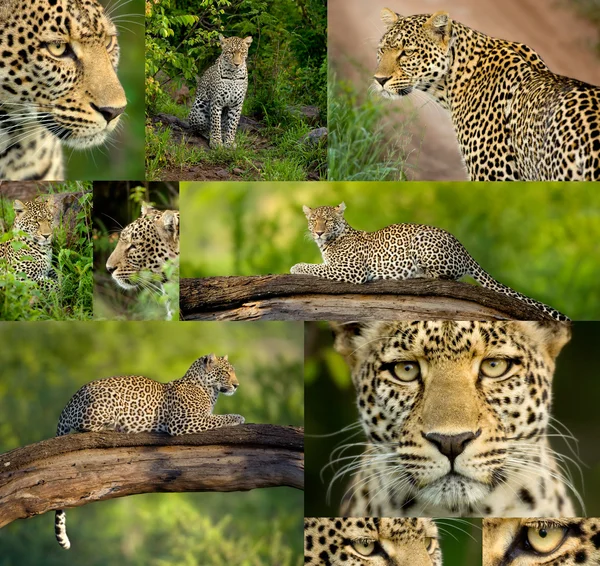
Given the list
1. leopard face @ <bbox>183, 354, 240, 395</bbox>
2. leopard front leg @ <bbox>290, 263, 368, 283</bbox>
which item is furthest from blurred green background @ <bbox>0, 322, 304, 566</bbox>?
leopard front leg @ <bbox>290, 263, 368, 283</bbox>

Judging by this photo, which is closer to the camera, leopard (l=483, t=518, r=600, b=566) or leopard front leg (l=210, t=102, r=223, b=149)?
leopard (l=483, t=518, r=600, b=566)

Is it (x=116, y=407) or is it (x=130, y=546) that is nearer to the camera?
(x=116, y=407)

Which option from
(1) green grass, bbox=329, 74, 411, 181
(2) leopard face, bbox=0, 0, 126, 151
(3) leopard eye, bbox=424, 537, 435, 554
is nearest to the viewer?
(2) leopard face, bbox=0, 0, 126, 151

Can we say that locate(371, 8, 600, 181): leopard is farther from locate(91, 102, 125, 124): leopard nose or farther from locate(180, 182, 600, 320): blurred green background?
locate(91, 102, 125, 124): leopard nose

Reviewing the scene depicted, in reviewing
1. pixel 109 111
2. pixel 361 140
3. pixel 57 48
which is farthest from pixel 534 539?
pixel 57 48

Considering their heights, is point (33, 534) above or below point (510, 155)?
below

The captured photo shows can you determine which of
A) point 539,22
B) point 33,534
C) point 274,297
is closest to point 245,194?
point 274,297

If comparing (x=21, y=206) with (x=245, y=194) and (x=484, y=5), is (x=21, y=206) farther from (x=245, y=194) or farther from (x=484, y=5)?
(x=484, y=5)

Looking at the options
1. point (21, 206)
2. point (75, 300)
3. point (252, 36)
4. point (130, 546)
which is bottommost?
point (130, 546)
